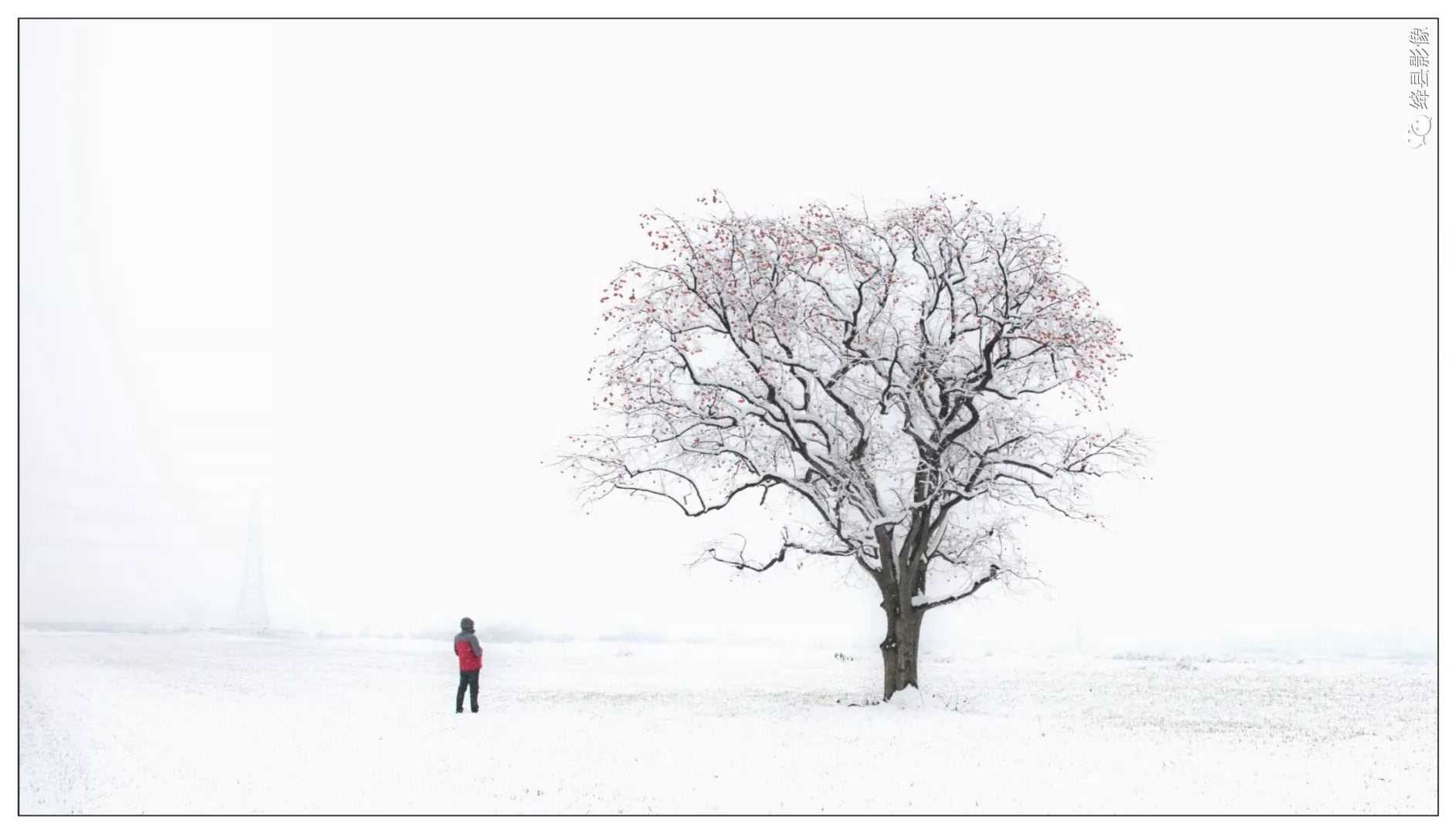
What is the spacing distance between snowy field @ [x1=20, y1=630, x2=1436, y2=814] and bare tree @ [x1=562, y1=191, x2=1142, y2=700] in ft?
12.9

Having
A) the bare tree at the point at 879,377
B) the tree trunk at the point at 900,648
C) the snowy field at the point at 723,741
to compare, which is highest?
the bare tree at the point at 879,377

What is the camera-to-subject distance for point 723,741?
1947 centimetres

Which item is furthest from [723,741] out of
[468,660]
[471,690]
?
[468,660]

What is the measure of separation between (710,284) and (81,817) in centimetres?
1472

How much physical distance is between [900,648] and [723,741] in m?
6.04

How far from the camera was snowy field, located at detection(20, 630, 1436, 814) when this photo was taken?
16688mm

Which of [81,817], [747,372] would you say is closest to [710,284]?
[747,372]

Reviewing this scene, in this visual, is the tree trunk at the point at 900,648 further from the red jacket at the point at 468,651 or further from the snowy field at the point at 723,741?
the red jacket at the point at 468,651

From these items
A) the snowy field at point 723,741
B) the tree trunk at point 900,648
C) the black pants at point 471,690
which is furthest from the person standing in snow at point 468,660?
the tree trunk at point 900,648

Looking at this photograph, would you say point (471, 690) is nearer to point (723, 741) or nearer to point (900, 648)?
point (723, 741)

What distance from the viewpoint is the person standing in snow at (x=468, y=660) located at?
22281 mm

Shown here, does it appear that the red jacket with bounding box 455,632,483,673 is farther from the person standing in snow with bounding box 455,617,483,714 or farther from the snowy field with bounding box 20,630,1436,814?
the snowy field with bounding box 20,630,1436,814

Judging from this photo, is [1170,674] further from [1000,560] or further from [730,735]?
[730,735]

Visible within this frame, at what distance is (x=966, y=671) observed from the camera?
30.6m
